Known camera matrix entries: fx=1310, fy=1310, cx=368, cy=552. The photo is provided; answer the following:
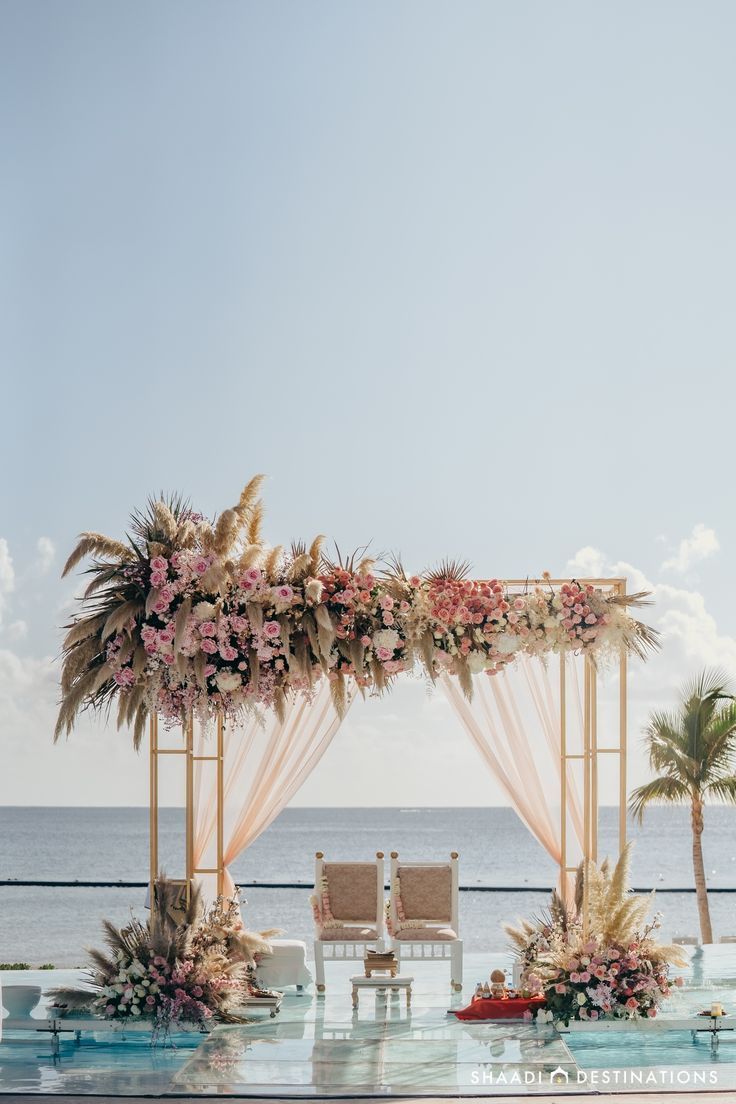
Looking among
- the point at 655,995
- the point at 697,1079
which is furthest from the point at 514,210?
the point at 697,1079

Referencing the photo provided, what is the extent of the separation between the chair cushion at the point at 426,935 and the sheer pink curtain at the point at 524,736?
1.03m

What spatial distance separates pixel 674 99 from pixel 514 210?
2916 mm

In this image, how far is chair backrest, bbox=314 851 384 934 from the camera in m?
10.4

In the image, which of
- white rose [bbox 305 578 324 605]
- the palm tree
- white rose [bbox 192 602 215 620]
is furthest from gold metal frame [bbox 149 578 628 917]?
the palm tree

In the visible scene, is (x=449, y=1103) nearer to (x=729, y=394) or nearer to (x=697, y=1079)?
(x=697, y=1079)

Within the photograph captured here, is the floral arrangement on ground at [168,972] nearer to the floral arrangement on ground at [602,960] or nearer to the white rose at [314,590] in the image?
the floral arrangement on ground at [602,960]

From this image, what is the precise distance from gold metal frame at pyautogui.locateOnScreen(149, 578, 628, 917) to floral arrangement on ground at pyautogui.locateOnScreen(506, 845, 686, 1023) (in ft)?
0.69

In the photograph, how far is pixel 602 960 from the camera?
28.7 ft

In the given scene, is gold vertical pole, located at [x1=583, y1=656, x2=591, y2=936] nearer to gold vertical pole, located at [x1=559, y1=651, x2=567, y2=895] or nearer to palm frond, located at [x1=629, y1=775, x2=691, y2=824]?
gold vertical pole, located at [x1=559, y1=651, x2=567, y2=895]

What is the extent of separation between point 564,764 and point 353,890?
205 centimetres

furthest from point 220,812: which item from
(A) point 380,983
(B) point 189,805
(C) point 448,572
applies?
(C) point 448,572

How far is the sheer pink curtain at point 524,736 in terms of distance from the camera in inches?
393

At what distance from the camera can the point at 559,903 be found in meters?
9.48

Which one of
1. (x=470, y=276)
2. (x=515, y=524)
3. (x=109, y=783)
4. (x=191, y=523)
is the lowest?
(x=109, y=783)
